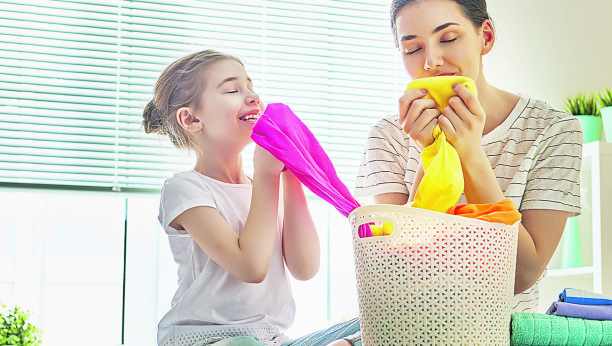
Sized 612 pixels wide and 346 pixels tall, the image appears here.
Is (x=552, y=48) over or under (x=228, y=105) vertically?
over

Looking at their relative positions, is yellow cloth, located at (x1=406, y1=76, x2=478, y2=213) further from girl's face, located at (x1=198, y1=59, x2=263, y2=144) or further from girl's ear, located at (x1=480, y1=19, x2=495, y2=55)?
girl's face, located at (x1=198, y1=59, x2=263, y2=144)

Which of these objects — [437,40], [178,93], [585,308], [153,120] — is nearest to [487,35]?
[437,40]

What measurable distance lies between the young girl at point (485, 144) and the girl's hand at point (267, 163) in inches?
10.3

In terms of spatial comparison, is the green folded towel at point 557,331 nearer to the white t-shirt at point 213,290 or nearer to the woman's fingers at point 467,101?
the woman's fingers at point 467,101

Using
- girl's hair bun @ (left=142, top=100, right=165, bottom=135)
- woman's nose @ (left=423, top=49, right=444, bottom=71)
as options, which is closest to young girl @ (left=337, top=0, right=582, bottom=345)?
woman's nose @ (left=423, top=49, right=444, bottom=71)

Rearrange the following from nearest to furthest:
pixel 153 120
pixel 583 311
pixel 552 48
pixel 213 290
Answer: pixel 583 311, pixel 213 290, pixel 153 120, pixel 552 48

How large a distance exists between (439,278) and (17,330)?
169 cm

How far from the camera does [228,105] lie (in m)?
1.33

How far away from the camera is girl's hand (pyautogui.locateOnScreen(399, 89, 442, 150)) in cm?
89

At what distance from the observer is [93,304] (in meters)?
2.17

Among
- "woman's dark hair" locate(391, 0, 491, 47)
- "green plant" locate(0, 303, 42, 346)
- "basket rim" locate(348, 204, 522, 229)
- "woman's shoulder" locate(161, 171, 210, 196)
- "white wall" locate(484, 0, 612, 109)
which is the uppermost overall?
"white wall" locate(484, 0, 612, 109)

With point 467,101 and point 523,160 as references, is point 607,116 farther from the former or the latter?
point 467,101

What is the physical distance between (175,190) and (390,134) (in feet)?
1.71

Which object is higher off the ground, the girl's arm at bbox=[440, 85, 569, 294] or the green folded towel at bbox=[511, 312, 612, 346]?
the girl's arm at bbox=[440, 85, 569, 294]
